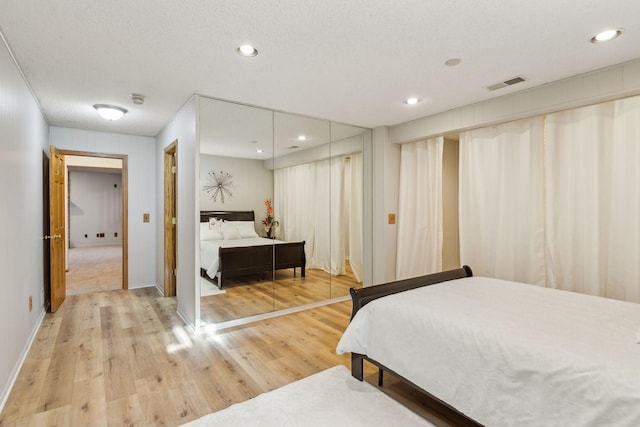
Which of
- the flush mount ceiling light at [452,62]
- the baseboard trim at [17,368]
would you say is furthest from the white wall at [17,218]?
the flush mount ceiling light at [452,62]

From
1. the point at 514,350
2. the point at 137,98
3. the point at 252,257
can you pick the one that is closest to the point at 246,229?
the point at 252,257

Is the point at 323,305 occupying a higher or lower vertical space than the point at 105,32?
lower

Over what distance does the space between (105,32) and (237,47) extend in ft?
2.77

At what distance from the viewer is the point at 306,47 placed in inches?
91.7

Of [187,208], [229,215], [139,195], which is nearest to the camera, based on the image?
[187,208]

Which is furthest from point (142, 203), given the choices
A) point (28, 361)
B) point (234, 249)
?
point (28, 361)

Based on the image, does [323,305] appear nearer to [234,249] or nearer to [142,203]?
[234,249]

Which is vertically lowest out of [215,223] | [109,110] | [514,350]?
[514,350]

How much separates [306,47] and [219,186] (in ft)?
6.09

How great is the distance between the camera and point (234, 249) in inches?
151

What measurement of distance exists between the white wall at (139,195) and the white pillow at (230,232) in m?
2.16

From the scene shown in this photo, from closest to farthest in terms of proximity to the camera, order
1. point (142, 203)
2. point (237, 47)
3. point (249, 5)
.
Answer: point (249, 5) < point (237, 47) < point (142, 203)

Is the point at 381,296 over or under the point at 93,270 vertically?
over

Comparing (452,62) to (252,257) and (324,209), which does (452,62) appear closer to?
(324,209)
